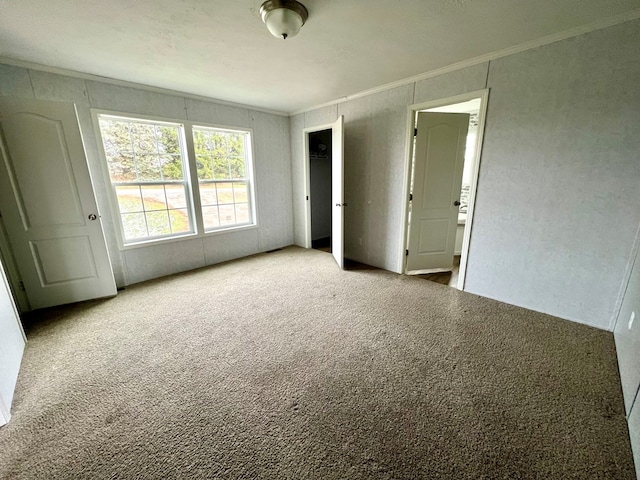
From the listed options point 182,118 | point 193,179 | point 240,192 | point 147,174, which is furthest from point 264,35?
point 240,192

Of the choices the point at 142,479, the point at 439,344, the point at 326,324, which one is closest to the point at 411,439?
the point at 439,344

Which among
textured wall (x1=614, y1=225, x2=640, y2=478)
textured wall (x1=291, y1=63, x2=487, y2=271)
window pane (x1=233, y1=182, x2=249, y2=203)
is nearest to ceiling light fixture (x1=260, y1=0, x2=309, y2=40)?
textured wall (x1=291, y1=63, x2=487, y2=271)

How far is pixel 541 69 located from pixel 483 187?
1.04 m

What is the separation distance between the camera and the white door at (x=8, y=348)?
147 cm

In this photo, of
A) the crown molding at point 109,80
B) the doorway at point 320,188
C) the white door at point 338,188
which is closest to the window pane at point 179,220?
the crown molding at point 109,80

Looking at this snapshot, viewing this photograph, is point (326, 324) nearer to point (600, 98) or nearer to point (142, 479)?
point (142, 479)

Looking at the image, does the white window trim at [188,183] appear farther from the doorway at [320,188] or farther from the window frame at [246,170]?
the doorway at [320,188]

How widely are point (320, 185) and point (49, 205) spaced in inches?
155

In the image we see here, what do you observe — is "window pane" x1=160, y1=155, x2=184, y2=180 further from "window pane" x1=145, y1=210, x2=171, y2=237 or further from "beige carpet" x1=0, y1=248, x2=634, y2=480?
"beige carpet" x1=0, y1=248, x2=634, y2=480

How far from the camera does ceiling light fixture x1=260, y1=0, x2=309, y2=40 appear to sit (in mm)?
1569

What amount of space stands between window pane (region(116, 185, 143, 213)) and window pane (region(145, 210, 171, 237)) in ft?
0.50

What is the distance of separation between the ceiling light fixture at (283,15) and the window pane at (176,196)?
2493 mm

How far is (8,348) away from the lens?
1706 mm

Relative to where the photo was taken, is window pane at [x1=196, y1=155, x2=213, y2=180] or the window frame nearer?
the window frame
